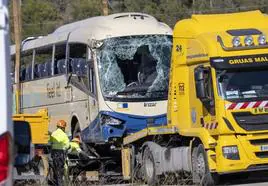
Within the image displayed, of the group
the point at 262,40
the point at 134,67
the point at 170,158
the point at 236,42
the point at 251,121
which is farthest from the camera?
the point at 134,67

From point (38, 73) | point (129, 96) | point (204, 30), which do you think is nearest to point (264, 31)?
point (204, 30)

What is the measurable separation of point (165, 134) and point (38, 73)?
8396mm

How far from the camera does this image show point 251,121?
51.8 ft

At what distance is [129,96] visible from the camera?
21.0 meters

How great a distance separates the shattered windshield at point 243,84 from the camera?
15.8m

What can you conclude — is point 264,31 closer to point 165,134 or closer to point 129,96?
point 165,134

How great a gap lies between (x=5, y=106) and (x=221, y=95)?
36.5 feet

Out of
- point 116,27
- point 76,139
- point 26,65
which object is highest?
point 116,27

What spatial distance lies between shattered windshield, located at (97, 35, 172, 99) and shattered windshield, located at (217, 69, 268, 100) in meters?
5.38

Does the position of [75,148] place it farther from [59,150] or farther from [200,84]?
[200,84]

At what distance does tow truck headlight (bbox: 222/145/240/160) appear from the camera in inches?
614

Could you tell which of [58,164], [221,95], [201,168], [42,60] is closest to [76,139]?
[58,164]

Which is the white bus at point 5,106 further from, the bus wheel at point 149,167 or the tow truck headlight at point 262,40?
the bus wheel at point 149,167

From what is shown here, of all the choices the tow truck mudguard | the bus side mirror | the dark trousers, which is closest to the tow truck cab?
the tow truck mudguard
